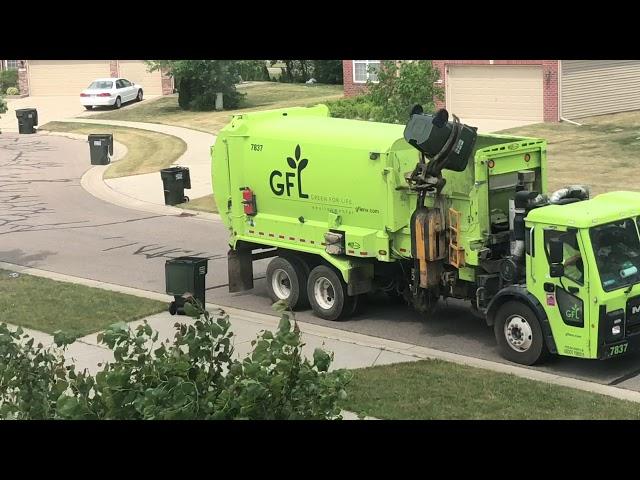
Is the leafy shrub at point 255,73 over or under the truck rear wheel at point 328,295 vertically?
over

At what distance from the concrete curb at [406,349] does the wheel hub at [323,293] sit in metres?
0.38

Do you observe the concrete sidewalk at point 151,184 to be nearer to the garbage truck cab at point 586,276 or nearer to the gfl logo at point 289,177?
the gfl logo at point 289,177

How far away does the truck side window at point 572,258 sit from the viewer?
11.1 m

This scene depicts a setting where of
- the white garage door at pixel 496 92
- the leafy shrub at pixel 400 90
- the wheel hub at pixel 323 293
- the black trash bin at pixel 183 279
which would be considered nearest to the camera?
the wheel hub at pixel 323 293

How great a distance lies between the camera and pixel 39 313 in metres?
15.1

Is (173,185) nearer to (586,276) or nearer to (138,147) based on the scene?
(138,147)

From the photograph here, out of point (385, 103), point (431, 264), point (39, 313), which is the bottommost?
point (39, 313)

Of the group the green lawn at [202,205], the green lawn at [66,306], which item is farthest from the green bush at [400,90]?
the green lawn at [66,306]

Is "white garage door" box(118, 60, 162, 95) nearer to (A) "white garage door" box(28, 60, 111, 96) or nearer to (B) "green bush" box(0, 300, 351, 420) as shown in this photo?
(A) "white garage door" box(28, 60, 111, 96)

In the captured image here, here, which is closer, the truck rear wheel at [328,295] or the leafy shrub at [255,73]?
the truck rear wheel at [328,295]

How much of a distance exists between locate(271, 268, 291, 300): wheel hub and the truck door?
4.71 m
